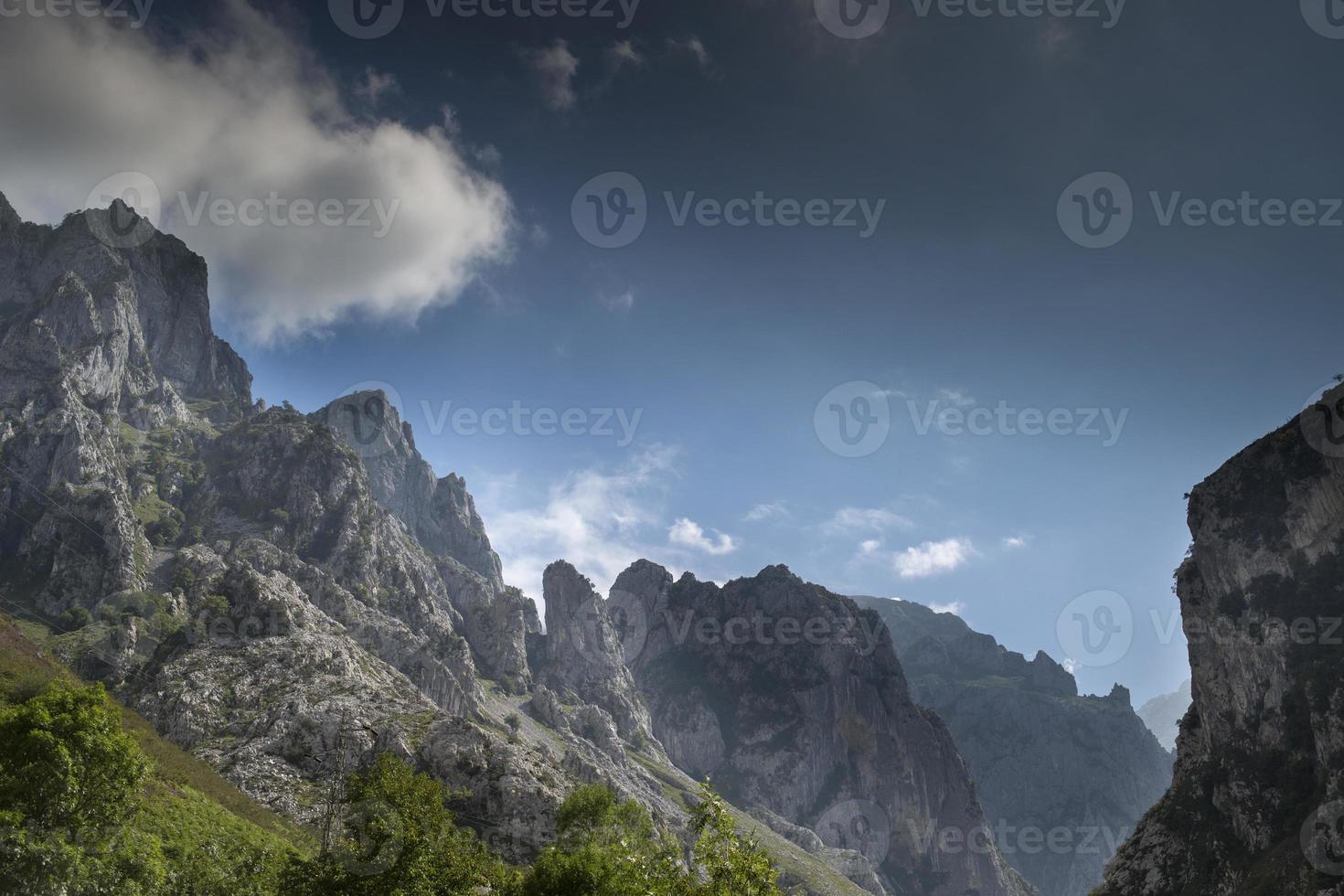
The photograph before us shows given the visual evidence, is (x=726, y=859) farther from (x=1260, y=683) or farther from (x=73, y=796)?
(x=1260, y=683)

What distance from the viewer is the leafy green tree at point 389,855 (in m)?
33.9

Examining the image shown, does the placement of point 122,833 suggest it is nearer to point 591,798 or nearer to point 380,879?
point 380,879

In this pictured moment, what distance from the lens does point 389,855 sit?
3422cm

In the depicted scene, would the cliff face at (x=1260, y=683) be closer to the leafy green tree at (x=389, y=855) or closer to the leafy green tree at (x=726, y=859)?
the leafy green tree at (x=726, y=859)

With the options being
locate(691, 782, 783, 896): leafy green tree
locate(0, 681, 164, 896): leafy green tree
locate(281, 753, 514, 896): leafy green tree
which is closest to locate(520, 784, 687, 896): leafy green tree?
locate(691, 782, 783, 896): leafy green tree

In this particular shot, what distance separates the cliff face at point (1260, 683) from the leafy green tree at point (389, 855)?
291ft

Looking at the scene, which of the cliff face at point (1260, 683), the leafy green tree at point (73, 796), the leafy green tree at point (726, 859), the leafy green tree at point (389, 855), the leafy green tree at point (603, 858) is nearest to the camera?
the leafy green tree at point (726, 859)

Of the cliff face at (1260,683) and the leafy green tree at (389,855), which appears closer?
the leafy green tree at (389,855)

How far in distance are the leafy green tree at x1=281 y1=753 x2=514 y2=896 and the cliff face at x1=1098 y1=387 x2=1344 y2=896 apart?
88.7 metres

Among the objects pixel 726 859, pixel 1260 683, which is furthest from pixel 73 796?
A: pixel 1260 683

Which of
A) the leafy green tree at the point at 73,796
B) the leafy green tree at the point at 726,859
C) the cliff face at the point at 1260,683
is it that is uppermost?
the cliff face at the point at 1260,683

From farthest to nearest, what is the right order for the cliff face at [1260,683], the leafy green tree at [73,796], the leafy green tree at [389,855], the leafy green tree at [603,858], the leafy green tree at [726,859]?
the cliff face at [1260,683], the leafy green tree at [389,855], the leafy green tree at [73,796], the leafy green tree at [603,858], the leafy green tree at [726,859]

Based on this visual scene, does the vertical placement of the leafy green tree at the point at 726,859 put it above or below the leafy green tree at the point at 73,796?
above

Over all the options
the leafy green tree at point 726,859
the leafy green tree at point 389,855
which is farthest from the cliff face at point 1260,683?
the leafy green tree at point 389,855
